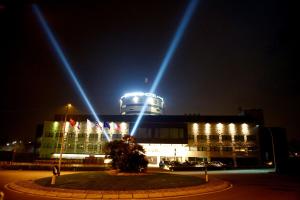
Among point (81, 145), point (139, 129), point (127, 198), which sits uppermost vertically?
point (139, 129)

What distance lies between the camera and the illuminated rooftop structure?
4739 inches

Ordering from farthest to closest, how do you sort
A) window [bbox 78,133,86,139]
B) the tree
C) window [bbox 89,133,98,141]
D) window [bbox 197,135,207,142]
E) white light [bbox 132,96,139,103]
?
1. white light [bbox 132,96,139,103]
2. window [bbox 78,133,86,139]
3. window [bbox 89,133,98,141]
4. window [bbox 197,135,207,142]
5. the tree

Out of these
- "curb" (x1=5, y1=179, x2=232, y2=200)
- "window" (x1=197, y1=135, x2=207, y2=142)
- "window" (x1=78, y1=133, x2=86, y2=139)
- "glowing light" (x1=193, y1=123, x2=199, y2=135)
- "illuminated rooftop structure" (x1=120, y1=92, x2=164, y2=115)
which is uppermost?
"illuminated rooftop structure" (x1=120, y1=92, x2=164, y2=115)

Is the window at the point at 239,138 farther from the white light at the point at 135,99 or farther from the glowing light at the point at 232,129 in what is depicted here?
the white light at the point at 135,99

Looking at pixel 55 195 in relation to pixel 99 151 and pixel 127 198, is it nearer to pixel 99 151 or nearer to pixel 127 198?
pixel 127 198

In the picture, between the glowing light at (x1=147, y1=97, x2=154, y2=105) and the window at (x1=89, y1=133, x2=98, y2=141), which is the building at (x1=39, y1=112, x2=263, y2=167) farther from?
the glowing light at (x1=147, y1=97, x2=154, y2=105)

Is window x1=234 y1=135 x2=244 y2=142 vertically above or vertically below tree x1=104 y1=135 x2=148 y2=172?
above

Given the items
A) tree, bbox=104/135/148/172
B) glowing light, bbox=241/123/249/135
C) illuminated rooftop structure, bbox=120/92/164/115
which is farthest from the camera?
illuminated rooftop structure, bbox=120/92/164/115

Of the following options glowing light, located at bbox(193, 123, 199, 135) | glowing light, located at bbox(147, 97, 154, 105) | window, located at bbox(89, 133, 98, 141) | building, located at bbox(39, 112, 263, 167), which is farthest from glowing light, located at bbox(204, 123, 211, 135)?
glowing light, located at bbox(147, 97, 154, 105)

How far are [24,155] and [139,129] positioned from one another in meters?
33.5

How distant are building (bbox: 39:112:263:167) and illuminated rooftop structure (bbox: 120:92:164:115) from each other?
1491 inches

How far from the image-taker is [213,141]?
77875 millimetres

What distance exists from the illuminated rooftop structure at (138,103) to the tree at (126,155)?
298 ft

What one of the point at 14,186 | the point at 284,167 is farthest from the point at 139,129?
the point at 14,186
